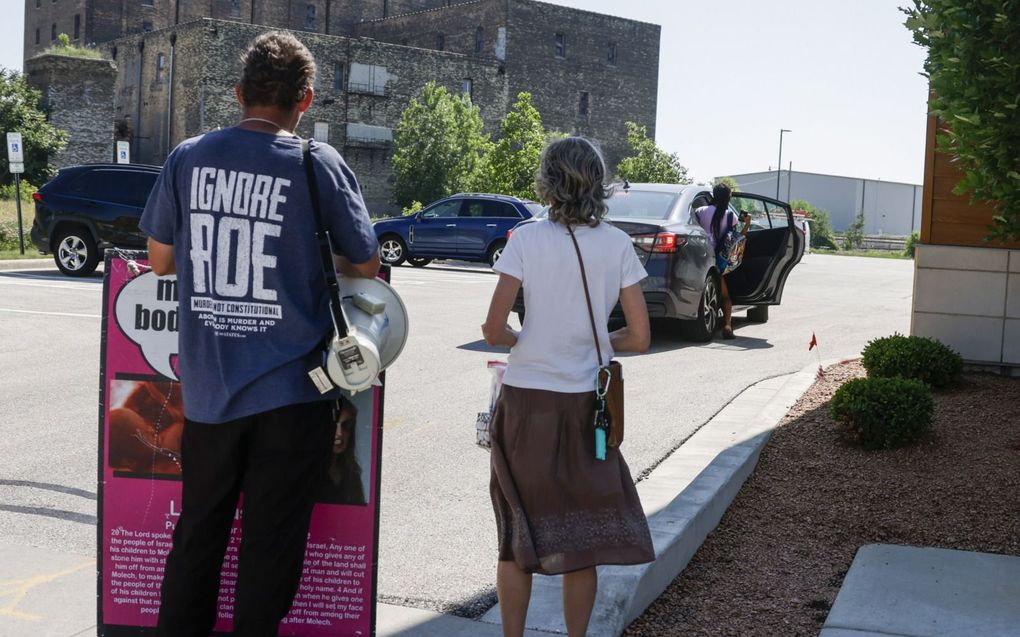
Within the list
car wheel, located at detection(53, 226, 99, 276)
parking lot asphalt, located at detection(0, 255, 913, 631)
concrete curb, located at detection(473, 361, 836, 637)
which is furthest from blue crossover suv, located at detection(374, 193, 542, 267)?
concrete curb, located at detection(473, 361, 836, 637)

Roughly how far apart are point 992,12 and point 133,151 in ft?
197

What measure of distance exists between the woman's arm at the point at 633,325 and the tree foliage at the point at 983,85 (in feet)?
11.1

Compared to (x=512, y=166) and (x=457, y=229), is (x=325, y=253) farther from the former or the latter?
(x=512, y=166)

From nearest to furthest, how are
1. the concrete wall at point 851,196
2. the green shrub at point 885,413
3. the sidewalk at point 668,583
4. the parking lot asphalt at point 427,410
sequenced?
the sidewalk at point 668,583
the parking lot asphalt at point 427,410
the green shrub at point 885,413
the concrete wall at point 851,196

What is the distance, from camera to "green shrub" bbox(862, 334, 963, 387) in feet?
26.8

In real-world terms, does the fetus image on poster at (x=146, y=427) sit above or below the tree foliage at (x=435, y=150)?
below

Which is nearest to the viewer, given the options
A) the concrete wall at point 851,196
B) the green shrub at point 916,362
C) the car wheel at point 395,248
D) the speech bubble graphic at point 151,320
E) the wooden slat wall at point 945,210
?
the speech bubble graphic at point 151,320

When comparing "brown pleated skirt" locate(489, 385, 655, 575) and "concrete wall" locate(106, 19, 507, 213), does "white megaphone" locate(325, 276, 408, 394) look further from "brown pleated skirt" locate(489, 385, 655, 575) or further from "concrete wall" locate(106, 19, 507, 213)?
"concrete wall" locate(106, 19, 507, 213)

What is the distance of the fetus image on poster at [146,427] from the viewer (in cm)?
362

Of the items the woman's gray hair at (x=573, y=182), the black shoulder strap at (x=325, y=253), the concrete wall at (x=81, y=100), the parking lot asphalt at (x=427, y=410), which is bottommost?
the parking lot asphalt at (x=427, y=410)

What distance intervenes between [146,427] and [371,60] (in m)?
58.7

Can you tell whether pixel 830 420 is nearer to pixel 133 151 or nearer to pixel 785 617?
pixel 785 617

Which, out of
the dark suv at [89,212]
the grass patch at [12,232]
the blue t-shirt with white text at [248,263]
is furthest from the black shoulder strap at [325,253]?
the grass patch at [12,232]

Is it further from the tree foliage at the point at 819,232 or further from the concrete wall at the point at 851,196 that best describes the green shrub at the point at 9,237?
the concrete wall at the point at 851,196
